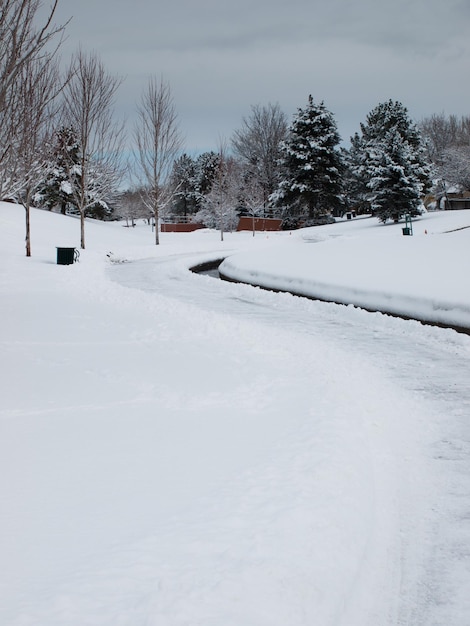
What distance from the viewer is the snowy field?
2.78 meters

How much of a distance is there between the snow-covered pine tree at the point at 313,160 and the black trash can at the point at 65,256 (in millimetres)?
26570

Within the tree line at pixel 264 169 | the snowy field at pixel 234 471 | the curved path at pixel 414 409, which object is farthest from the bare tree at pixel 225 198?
the snowy field at pixel 234 471

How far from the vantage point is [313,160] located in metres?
43.8

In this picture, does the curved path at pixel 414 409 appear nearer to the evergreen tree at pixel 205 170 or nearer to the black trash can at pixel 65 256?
the black trash can at pixel 65 256

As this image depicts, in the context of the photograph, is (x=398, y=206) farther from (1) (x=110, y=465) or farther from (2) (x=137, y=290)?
(1) (x=110, y=465)

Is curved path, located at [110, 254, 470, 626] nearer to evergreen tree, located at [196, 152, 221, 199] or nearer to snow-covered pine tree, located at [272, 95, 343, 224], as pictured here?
snow-covered pine tree, located at [272, 95, 343, 224]

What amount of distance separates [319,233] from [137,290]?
26200 mm

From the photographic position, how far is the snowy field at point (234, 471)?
278 centimetres

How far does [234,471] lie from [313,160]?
138 feet

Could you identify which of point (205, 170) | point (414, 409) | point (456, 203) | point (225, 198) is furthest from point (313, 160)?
point (414, 409)

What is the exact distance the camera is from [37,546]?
3055mm

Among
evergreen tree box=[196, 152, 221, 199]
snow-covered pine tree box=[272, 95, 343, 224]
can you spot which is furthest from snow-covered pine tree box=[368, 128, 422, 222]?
evergreen tree box=[196, 152, 221, 199]

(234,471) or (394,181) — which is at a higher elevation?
(394,181)

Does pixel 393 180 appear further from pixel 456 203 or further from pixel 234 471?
pixel 234 471
